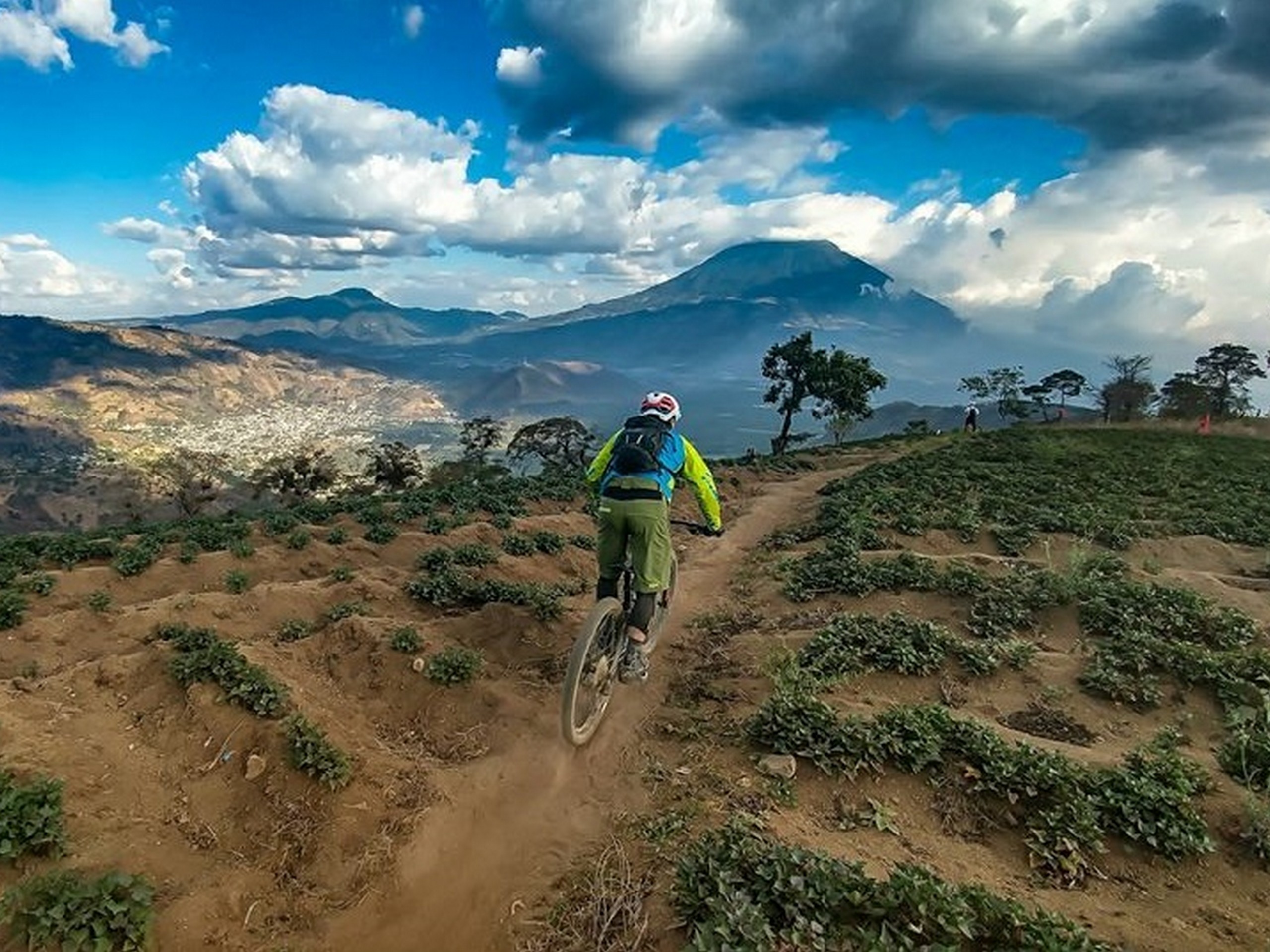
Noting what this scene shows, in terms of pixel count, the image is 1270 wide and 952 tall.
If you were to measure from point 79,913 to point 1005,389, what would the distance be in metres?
93.6

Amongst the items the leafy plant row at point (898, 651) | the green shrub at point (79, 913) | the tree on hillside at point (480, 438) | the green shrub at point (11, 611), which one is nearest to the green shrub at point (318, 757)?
the green shrub at point (79, 913)

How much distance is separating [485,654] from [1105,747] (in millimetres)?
7568

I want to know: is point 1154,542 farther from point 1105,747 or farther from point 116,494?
point 116,494

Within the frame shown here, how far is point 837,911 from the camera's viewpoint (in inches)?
184

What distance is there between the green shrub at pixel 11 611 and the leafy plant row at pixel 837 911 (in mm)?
10504

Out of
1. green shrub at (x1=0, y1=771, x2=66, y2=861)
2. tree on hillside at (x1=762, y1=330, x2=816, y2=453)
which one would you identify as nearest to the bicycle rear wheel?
green shrub at (x1=0, y1=771, x2=66, y2=861)

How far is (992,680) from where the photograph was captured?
9328 millimetres

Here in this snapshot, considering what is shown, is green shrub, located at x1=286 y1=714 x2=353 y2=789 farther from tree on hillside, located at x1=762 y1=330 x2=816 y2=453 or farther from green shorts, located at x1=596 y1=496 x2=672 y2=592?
tree on hillside, located at x1=762 y1=330 x2=816 y2=453

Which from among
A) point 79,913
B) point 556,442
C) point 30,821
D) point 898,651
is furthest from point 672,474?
point 556,442

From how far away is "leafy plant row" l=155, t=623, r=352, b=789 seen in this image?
21.4 feet

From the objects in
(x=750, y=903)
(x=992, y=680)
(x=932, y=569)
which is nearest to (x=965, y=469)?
(x=932, y=569)

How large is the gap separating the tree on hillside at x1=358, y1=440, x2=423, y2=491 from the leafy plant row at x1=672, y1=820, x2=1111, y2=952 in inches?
1607

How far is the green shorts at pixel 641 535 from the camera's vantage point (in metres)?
7.59

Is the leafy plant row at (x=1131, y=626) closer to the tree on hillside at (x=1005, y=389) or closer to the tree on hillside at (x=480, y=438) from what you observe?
the tree on hillside at (x=480, y=438)
